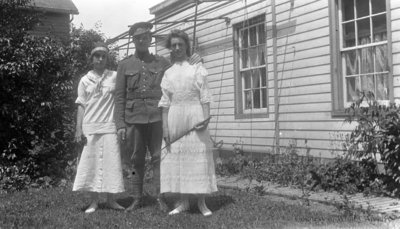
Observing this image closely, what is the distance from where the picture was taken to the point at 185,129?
541 centimetres

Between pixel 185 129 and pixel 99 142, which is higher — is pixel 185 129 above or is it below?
above

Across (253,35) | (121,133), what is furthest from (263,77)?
(121,133)

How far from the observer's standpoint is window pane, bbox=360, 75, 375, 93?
775 centimetres

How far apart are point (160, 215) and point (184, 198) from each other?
308 mm

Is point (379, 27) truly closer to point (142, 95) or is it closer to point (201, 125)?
point (201, 125)

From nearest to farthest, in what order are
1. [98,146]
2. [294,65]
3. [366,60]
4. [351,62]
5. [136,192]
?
[98,146] → [136,192] → [366,60] → [351,62] → [294,65]

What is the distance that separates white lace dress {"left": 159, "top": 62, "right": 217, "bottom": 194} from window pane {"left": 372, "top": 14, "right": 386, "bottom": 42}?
3.39m

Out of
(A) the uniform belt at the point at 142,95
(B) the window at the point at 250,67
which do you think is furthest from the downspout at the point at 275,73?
(A) the uniform belt at the point at 142,95

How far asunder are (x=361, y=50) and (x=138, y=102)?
3872 mm

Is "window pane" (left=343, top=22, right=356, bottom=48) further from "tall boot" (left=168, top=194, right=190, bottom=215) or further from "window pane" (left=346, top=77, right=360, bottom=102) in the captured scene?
"tall boot" (left=168, top=194, right=190, bottom=215)

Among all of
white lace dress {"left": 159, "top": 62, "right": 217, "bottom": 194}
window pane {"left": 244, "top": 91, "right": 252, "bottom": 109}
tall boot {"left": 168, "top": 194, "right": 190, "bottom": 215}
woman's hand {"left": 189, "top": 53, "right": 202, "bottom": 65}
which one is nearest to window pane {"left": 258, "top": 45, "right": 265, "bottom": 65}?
window pane {"left": 244, "top": 91, "right": 252, "bottom": 109}

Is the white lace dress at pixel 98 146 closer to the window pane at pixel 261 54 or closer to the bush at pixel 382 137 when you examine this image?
the bush at pixel 382 137

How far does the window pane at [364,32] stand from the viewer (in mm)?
7789

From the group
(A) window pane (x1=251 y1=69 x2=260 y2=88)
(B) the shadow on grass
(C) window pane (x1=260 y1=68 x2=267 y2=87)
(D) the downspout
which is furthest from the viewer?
(A) window pane (x1=251 y1=69 x2=260 y2=88)
